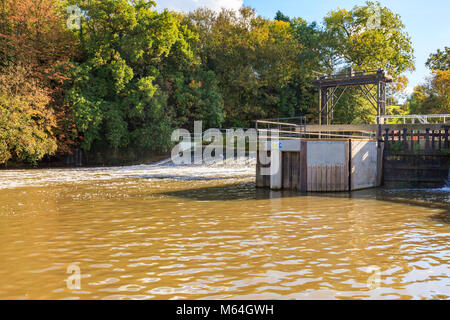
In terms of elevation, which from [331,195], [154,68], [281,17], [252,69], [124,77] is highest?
[281,17]

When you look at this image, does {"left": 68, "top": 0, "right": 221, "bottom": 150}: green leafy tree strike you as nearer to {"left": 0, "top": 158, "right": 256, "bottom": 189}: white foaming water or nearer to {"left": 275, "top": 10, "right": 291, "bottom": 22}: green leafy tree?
{"left": 0, "top": 158, "right": 256, "bottom": 189}: white foaming water

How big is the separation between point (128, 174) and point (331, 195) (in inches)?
615

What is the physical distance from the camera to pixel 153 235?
1049 centimetres

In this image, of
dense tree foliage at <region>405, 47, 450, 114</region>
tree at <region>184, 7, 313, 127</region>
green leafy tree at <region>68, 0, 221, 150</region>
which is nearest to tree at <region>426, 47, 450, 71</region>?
dense tree foliage at <region>405, 47, 450, 114</region>

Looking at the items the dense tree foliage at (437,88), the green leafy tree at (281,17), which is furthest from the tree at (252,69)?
the green leafy tree at (281,17)

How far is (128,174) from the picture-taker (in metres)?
29.8

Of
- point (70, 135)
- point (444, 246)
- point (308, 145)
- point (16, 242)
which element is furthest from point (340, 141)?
point (70, 135)

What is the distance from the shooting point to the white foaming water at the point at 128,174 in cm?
2514

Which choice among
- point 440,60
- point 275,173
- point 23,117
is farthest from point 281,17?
point 275,173

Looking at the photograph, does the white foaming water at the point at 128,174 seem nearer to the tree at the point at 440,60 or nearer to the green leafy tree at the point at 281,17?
the tree at the point at 440,60

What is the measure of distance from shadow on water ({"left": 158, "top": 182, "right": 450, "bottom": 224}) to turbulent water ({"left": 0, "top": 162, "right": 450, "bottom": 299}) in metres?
0.27

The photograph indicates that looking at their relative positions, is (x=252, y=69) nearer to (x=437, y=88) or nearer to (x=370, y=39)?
(x=370, y=39)

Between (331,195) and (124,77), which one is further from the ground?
(124,77)
